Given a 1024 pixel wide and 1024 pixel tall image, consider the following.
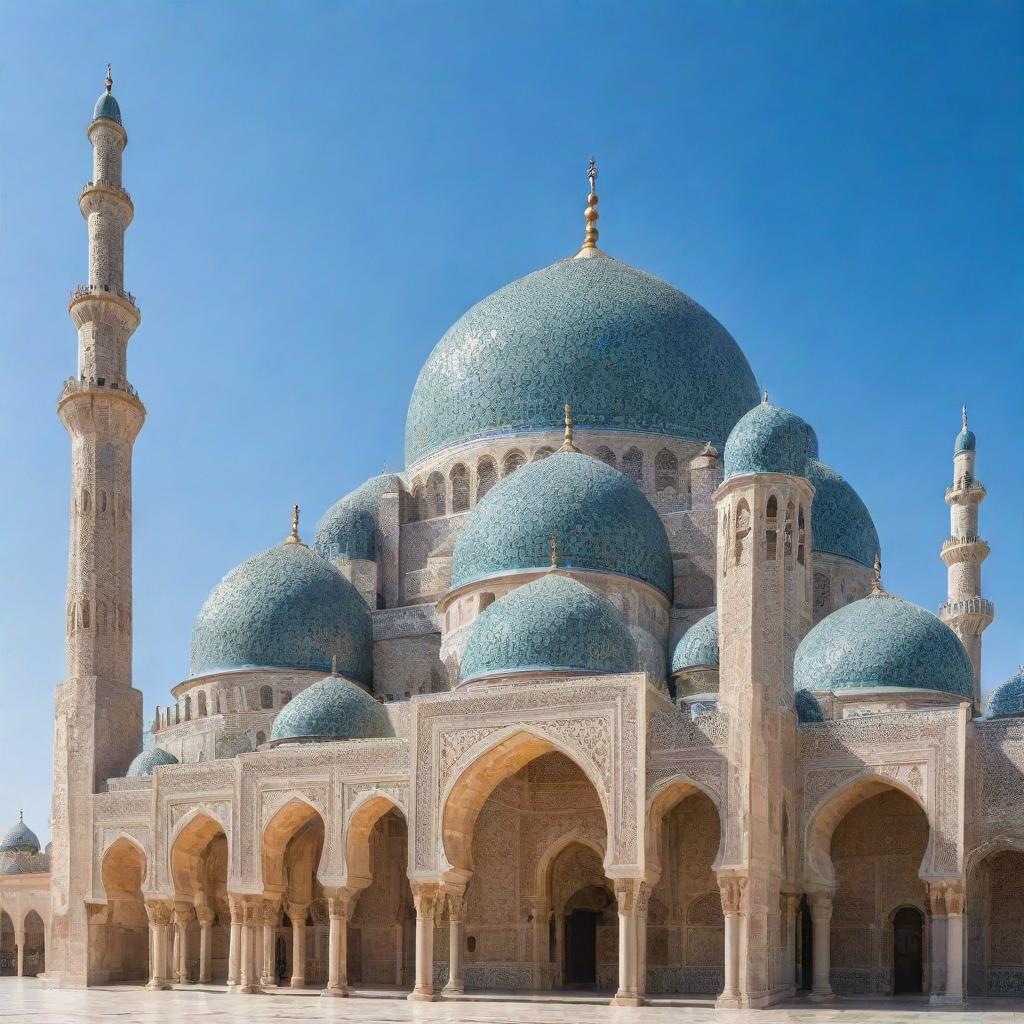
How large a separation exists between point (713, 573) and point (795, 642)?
5.08 meters

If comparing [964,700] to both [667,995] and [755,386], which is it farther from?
[755,386]

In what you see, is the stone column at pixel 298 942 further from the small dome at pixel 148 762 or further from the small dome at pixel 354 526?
the small dome at pixel 354 526

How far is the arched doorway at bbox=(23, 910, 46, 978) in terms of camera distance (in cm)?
3192

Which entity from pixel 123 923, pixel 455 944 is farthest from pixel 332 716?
pixel 123 923

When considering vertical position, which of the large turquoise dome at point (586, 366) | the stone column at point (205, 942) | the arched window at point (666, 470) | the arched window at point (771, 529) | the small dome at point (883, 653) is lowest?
the stone column at point (205, 942)

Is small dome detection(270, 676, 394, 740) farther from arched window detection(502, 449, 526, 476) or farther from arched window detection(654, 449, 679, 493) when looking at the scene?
arched window detection(654, 449, 679, 493)

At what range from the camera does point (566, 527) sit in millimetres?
22312

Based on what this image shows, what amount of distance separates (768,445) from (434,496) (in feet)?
31.5

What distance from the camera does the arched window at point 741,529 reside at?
18.0 metres

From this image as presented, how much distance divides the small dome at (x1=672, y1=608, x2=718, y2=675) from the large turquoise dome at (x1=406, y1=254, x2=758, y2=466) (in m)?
5.35

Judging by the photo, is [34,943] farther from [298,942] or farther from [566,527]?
[566,527]

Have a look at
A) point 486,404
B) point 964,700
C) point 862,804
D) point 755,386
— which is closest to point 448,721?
point 862,804

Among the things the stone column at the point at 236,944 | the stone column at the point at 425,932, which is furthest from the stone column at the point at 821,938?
the stone column at the point at 236,944

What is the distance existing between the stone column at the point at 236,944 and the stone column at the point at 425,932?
2856 millimetres
